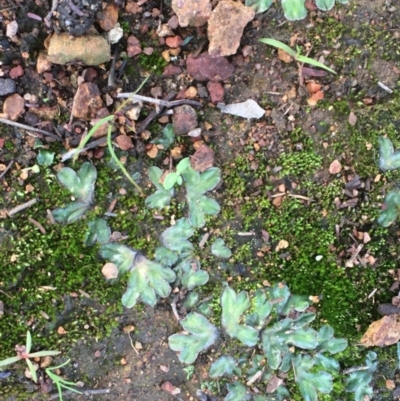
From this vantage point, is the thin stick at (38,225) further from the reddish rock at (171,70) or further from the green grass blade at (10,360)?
the reddish rock at (171,70)

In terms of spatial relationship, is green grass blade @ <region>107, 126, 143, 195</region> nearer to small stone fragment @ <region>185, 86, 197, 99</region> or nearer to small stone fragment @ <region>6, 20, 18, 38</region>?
small stone fragment @ <region>185, 86, 197, 99</region>

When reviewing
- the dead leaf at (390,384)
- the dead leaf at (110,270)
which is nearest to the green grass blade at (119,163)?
the dead leaf at (110,270)

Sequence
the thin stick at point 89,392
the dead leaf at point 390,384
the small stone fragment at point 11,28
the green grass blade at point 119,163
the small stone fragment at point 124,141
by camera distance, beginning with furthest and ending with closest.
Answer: the dead leaf at point 390,384, the thin stick at point 89,392, the small stone fragment at point 124,141, the small stone fragment at point 11,28, the green grass blade at point 119,163

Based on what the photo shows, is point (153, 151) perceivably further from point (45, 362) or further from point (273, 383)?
point (273, 383)

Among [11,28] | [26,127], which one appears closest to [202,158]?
[26,127]

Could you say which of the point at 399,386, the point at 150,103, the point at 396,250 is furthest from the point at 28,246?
the point at 399,386

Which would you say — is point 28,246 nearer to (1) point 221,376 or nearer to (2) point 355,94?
(1) point 221,376
